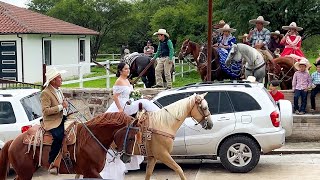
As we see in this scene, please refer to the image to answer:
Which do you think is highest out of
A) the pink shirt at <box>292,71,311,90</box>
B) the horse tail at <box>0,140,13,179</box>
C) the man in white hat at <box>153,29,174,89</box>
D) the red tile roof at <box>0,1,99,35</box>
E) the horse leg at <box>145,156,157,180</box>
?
the red tile roof at <box>0,1,99,35</box>

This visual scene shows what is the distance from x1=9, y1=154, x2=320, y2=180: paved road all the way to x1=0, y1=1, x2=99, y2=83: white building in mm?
19606

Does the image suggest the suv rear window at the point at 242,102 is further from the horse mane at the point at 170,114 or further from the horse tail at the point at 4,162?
the horse tail at the point at 4,162

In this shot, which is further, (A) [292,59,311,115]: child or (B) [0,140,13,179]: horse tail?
(A) [292,59,311,115]: child

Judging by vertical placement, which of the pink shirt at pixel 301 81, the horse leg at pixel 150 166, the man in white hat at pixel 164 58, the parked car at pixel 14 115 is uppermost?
the man in white hat at pixel 164 58

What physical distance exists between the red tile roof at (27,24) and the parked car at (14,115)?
19.7 metres

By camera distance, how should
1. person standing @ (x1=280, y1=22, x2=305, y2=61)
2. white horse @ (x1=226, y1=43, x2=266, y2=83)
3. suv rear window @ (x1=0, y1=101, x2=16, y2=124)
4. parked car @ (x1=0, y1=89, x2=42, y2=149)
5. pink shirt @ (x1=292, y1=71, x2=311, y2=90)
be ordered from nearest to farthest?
parked car @ (x1=0, y1=89, x2=42, y2=149), suv rear window @ (x1=0, y1=101, x2=16, y2=124), pink shirt @ (x1=292, y1=71, x2=311, y2=90), white horse @ (x1=226, y1=43, x2=266, y2=83), person standing @ (x1=280, y1=22, x2=305, y2=61)

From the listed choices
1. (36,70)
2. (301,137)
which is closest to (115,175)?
(301,137)

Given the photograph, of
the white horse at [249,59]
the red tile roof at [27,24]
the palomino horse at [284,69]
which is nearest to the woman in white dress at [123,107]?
the white horse at [249,59]

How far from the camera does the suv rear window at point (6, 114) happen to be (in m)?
11.4

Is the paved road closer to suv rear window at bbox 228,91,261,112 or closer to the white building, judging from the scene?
suv rear window at bbox 228,91,261,112

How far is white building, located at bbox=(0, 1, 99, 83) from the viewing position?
30891mm

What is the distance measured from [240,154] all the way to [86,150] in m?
3.95

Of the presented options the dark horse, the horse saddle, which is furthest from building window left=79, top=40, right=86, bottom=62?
the horse saddle

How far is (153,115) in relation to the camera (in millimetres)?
9984
